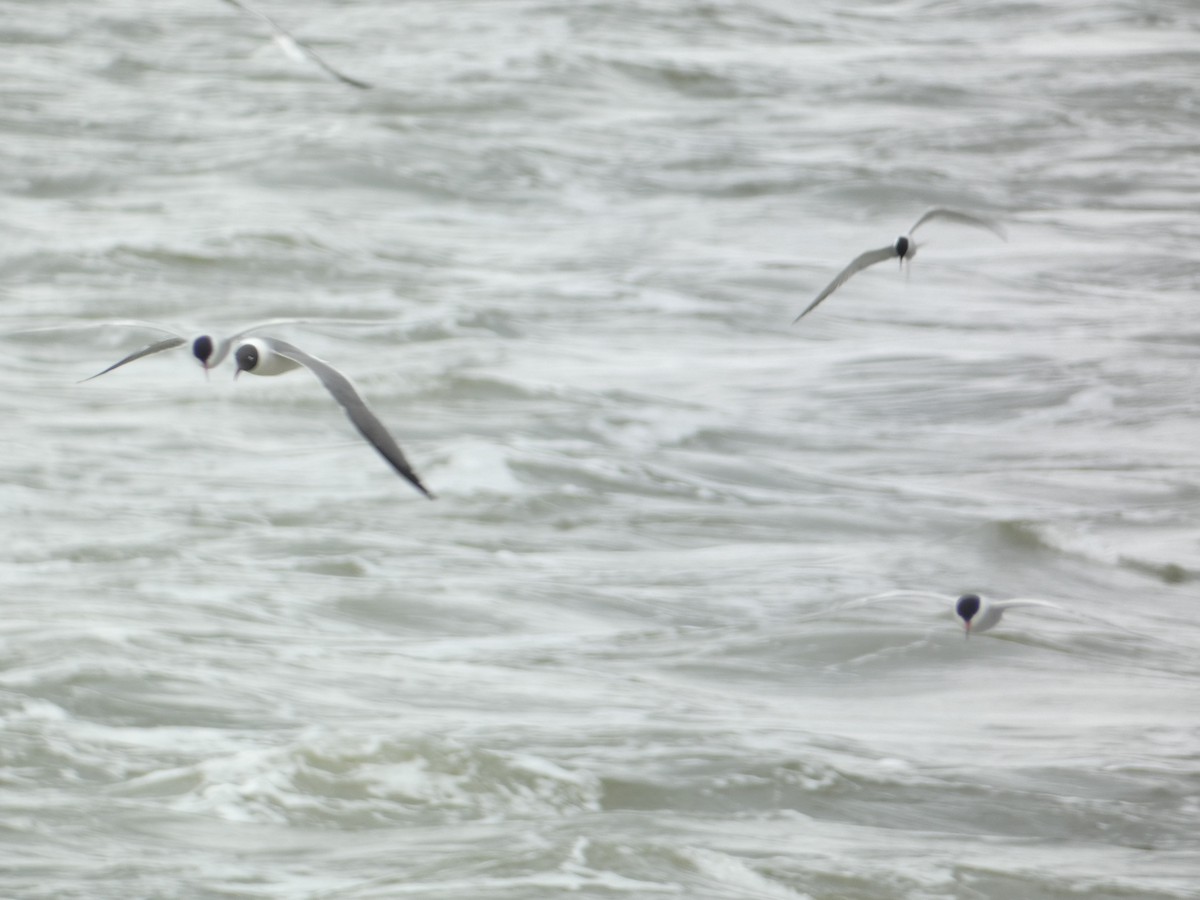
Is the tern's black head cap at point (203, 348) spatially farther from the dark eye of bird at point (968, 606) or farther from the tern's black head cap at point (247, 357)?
the dark eye of bird at point (968, 606)

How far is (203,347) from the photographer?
6.42 m

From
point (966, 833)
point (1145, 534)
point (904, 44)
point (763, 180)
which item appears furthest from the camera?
point (904, 44)

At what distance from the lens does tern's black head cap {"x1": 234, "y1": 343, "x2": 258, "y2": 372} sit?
643 centimetres

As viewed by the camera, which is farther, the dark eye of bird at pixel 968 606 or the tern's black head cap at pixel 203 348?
the dark eye of bird at pixel 968 606

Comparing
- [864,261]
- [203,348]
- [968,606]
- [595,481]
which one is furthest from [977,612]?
[595,481]

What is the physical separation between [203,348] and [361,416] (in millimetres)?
688

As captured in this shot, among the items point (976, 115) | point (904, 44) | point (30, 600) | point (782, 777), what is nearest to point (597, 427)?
point (30, 600)

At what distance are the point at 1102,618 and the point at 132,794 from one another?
422cm

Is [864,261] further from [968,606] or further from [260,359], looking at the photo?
[260,359]

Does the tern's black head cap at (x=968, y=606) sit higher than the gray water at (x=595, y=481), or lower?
higher

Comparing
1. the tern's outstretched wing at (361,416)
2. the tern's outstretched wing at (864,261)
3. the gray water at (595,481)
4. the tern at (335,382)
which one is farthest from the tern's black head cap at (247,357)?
the tern's outstretched wing at (864,261)

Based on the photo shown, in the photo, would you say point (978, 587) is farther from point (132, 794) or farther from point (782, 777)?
point (132, 794)

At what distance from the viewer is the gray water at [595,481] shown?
7219 millimetres

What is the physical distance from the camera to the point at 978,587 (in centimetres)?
1005
